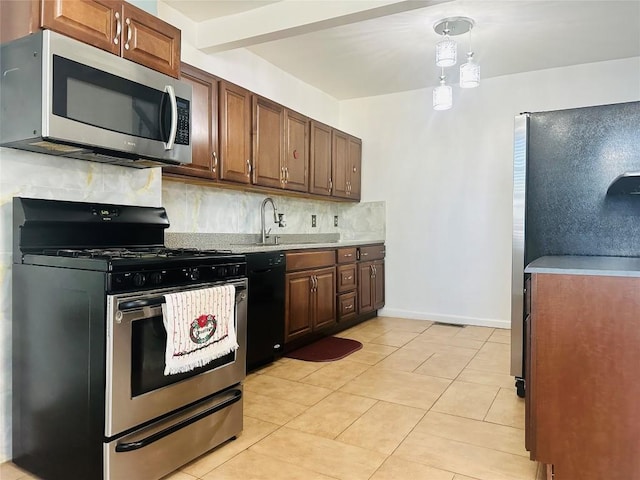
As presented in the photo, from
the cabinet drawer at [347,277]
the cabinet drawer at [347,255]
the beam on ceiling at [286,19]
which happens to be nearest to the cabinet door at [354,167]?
the cabinet drawer at [347,255]

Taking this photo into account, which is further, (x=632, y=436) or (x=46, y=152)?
(x=46, y=152)

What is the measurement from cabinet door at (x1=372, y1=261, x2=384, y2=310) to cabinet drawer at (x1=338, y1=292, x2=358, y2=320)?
47cm

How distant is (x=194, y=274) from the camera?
1.93 metres

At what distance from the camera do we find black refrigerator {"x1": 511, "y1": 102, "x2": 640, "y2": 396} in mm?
2549

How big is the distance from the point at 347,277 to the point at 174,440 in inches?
107

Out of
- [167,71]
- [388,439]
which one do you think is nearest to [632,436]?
[388,439]

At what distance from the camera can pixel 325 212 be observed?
17.2 ft

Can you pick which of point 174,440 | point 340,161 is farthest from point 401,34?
point 174,440

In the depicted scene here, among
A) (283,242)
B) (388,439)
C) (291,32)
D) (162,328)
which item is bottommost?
(388,439)

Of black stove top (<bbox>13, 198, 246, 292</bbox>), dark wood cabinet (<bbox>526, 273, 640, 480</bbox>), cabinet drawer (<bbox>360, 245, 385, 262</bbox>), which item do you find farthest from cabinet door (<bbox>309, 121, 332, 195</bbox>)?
dark wood cabinet (<bbox>526, 273, 640, 480</bbox>)

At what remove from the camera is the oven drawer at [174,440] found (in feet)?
5.45

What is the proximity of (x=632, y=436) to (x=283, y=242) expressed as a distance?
3.23m

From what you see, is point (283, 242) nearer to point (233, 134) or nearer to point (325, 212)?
point (325, 212)

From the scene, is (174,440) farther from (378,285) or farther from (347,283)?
(378,285)
